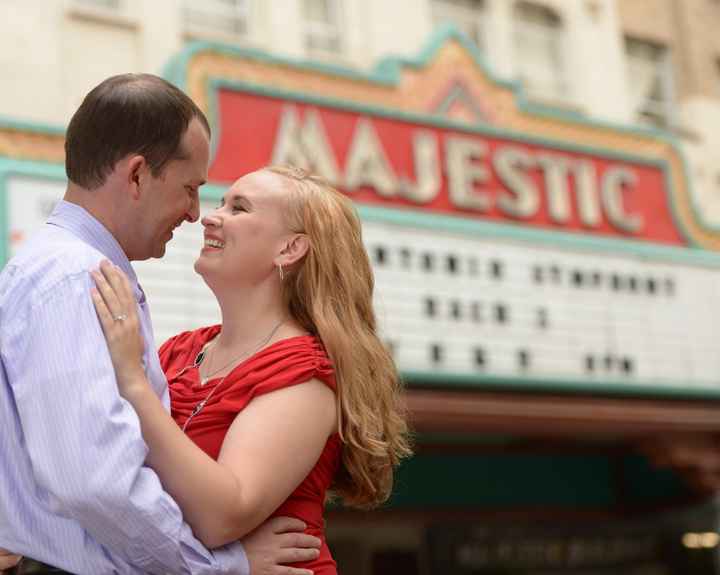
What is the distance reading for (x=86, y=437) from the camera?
7.99 ft

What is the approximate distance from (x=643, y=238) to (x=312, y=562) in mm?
11090

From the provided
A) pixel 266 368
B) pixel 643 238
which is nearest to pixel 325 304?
pixel 266 368

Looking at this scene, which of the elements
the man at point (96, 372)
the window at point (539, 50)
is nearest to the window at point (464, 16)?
the window at point (539, 50)

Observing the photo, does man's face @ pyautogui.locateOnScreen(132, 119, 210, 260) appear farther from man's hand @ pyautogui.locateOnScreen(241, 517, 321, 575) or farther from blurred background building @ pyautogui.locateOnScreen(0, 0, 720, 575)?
blurred background building @ pyautogui.locateOnScreen(0, 0, 720, 575)

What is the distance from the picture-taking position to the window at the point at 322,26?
13.0m

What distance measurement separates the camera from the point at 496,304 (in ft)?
37.7

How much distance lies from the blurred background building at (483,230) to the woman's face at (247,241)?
6.07m

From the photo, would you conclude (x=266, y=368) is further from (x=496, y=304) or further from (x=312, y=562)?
(x=496, y=304)

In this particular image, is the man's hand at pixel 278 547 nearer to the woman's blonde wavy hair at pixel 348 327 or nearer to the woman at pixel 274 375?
the woman at pixel 274 375

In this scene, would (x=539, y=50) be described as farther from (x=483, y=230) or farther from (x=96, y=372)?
(x=96, y=372)

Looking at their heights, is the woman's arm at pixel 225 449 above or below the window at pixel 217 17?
below

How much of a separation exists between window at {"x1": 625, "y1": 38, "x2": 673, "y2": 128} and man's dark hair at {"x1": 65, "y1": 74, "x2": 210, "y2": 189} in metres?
13.4

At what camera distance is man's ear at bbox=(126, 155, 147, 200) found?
2.71m

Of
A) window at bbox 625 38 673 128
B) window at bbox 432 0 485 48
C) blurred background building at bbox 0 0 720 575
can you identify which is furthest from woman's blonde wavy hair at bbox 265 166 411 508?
window at bbox 625 38 673 128
